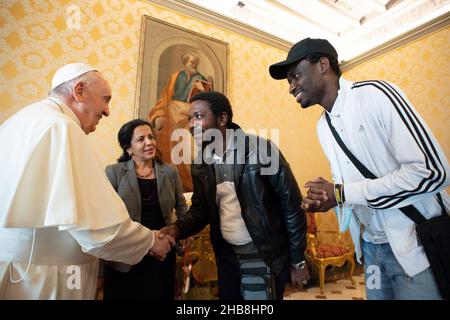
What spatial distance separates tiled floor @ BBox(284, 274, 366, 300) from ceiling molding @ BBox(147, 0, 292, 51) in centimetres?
455

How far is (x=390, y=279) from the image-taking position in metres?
1.26

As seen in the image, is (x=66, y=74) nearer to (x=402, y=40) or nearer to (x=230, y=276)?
(x=230, y=276)

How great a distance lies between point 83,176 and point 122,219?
0.28 metres

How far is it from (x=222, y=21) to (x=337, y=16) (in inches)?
94.8

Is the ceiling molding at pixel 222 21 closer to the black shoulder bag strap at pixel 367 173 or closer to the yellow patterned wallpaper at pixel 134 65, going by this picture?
the yellow patterned wallpaper at pixel 134 65

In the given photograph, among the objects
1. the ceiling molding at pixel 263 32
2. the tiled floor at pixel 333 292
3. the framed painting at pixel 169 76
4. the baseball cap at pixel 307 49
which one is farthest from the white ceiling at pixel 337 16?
the tiled floor at pixel 333 292

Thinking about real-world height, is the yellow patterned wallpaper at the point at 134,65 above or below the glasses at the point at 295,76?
above

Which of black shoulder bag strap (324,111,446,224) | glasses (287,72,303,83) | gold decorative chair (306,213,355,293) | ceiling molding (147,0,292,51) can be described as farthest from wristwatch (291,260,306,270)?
ceiling molding (147,0,292,51)

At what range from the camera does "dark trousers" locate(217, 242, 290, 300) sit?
1.62 meters

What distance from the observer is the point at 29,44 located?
299cm

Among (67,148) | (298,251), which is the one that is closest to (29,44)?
(67,148)

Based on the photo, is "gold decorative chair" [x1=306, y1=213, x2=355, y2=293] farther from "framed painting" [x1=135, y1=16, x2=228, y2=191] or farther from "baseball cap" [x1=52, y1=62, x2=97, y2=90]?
"baseball cap" [x1=52, y1=62, x2=97, y2=90]

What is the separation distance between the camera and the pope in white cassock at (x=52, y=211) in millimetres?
1088

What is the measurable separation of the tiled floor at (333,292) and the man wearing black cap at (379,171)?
9.33 ft
